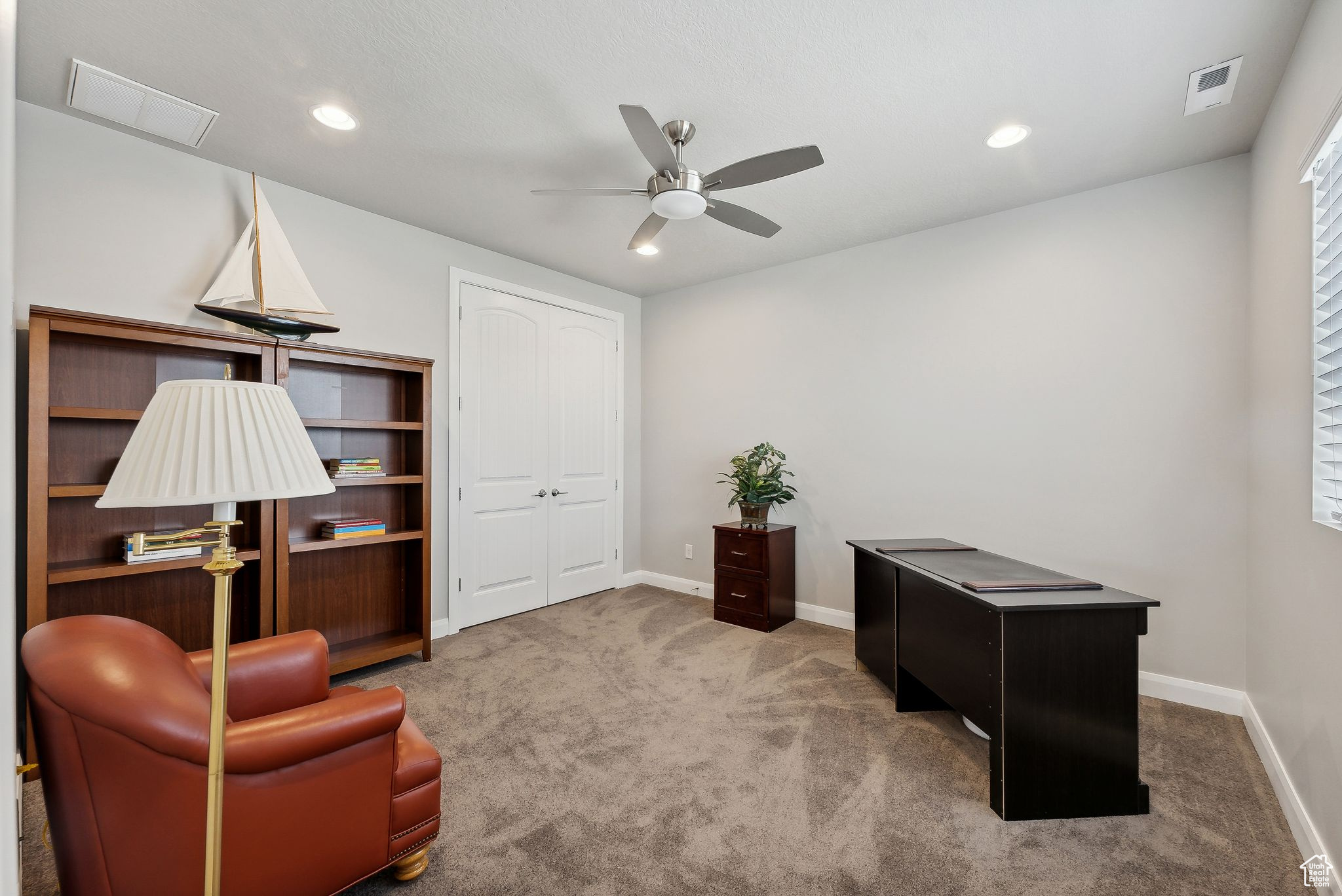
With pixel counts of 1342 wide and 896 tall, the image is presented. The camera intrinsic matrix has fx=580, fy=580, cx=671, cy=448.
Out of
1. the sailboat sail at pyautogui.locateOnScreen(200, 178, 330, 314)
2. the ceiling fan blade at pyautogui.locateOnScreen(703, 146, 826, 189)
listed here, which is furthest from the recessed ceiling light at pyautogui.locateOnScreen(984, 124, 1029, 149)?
the sailboat sail at pyautogui.locateOnScreen(200, 178, 330, 314)

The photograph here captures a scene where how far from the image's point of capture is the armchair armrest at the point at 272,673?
1766 mm

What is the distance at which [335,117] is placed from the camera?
8.14 feet

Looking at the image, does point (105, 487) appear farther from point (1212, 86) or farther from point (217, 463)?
point (1212, 86)

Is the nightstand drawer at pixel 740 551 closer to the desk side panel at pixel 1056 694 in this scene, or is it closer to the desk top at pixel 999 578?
the desk top at pixel 999 578

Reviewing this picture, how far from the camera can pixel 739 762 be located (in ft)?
7.59

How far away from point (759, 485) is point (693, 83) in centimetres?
258

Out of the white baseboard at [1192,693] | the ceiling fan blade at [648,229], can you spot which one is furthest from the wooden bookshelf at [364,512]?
the white baseboard at [1192,693]

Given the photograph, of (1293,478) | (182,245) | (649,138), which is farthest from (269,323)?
(1293,478)

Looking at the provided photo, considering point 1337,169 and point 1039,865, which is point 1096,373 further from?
point 1039,865

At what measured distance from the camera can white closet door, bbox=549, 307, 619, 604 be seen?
461 cm

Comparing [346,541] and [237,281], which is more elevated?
[237,281]

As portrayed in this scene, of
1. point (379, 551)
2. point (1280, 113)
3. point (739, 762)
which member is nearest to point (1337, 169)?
point (1280, 113)

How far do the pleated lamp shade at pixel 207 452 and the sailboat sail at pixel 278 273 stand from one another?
2.17 metres

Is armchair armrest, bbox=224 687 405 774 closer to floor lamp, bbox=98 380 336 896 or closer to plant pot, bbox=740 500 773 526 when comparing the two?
floor lamp, bbox=98 380 336 896
